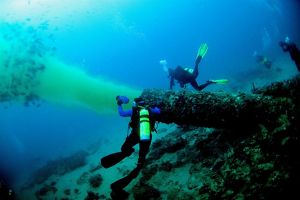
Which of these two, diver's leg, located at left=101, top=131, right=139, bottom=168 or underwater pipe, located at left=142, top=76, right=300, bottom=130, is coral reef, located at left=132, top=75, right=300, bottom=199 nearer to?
underwater pipe, located at left=142, top=76, right=300, bottom=130

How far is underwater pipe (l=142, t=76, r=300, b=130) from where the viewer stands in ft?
18.4

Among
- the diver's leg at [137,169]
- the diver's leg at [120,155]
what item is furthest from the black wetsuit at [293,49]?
the diver's leg at [137,169]

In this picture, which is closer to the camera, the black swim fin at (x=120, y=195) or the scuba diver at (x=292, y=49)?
the black swim fin at (x=120, y=195)

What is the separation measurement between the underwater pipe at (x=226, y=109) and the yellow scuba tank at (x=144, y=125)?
4.39 ft

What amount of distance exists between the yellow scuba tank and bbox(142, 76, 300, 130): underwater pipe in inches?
52.6

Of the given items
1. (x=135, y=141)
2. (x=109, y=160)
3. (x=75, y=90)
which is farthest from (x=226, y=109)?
(x=75, y=90)

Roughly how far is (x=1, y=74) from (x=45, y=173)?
15967mm

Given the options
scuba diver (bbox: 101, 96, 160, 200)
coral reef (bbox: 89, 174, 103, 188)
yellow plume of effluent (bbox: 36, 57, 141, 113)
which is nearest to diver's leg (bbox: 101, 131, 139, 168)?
scuba diver (bbox: 101, 96, 160, 200)

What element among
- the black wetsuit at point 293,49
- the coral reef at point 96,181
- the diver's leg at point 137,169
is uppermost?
the black wetsuit at point 293,49

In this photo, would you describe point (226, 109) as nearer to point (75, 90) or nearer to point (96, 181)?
point (96, 181)

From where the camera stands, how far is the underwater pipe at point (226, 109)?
560cm

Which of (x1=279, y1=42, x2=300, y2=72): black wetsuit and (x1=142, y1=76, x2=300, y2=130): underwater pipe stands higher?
(x1=279, y1=42, x2=300, y2=72): black wetsuit

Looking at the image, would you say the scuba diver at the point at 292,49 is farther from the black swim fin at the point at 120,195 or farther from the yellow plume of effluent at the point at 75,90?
the yellow plume of effluent at the point at 75,90

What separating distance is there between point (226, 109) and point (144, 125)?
6.50 feet
